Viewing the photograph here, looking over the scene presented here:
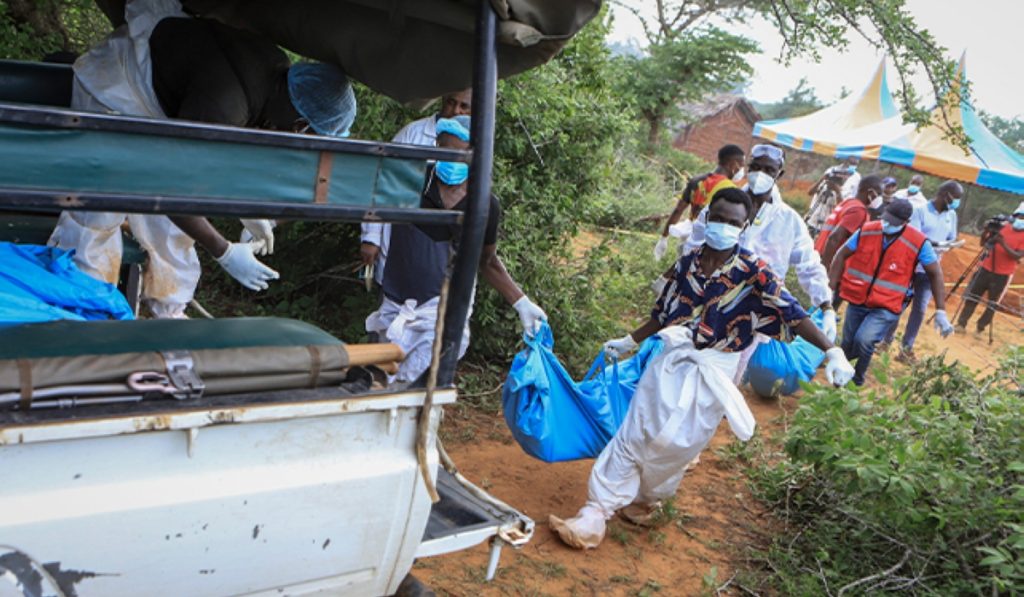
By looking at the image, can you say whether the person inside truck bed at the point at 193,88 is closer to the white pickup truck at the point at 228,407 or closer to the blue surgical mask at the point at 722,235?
the white pickup truck at the point at 228,407

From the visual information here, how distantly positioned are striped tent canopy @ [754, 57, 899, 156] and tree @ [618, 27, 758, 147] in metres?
2.47

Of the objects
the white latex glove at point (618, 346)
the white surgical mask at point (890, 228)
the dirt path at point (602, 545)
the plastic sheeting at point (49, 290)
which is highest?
the white surgical mask at point (890, 228)

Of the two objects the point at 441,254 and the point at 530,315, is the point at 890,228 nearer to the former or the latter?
the point at 530,315

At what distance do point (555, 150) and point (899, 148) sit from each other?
12316 millimetres

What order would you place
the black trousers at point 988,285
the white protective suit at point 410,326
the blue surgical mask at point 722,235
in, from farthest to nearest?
the black trousers at point 988,285
the white protective suit at point 410,326
the blue surgical mask at point 722,235

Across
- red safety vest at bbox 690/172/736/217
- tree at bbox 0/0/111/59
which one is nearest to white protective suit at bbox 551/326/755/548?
red safety vest at bbox 690/172/736/217

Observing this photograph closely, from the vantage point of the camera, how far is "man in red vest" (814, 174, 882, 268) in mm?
9656

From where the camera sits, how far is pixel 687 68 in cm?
2255

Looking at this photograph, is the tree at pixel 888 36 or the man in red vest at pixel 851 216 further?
the man in red vest at pixel 851 216

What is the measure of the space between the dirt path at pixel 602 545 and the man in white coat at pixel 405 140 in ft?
4.27

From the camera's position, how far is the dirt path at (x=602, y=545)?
410cm

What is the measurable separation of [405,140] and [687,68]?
746 inches

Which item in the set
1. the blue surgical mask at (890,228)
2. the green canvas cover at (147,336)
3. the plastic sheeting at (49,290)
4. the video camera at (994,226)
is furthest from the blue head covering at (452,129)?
the video camera at (994,226)

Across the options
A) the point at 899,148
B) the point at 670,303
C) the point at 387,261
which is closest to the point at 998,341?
the point at 899,148
